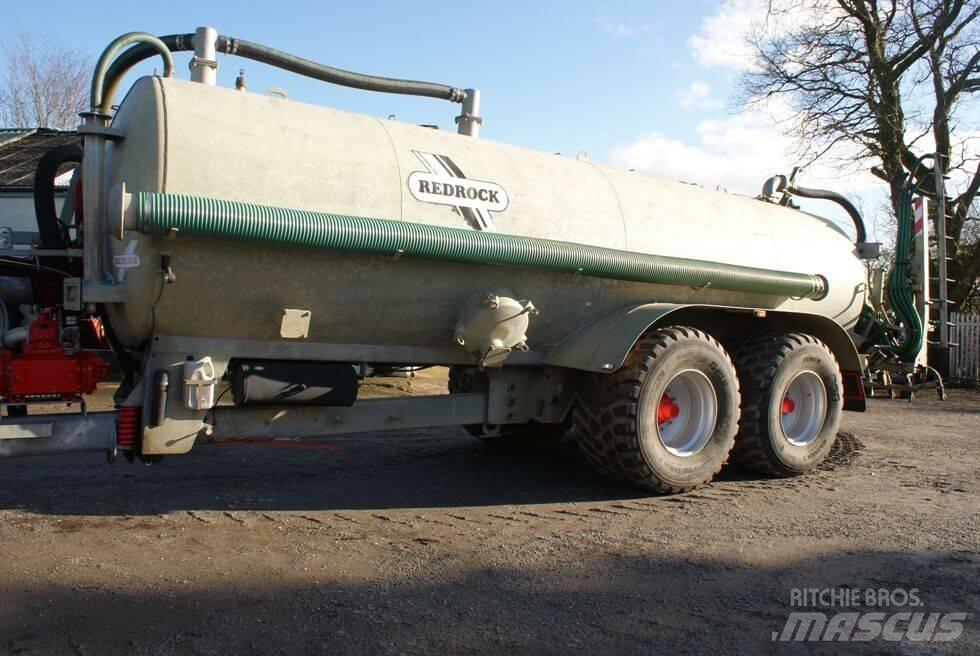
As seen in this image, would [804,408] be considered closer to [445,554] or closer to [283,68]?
[445,554]

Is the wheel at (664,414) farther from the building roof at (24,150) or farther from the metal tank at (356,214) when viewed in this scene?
the building roof at (24,150)

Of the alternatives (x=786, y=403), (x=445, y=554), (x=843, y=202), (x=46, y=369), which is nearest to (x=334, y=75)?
(x=46, y=369)

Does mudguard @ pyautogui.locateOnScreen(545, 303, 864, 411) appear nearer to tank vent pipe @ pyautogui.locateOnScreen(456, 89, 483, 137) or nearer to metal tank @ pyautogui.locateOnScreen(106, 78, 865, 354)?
metal tank @ pyautogui.locateOnScreen(106, 78, 865, 354)

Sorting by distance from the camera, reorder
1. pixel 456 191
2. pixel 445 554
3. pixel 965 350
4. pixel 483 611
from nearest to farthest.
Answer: pixel 483 611 < pixel 445 554 < pixel 456 191 < pixel 965 350

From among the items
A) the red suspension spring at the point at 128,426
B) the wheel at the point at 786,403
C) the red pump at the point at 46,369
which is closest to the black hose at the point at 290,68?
the red pump at the point at 46,369

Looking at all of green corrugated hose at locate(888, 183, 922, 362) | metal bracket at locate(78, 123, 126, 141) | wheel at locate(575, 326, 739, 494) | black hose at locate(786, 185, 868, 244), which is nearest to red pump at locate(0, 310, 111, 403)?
metal bracket at locate(78, 123, 126, 141)

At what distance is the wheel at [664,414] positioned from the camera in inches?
215

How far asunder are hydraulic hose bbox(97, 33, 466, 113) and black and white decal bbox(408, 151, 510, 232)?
970 millimetres

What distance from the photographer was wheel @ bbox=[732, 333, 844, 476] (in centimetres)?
619

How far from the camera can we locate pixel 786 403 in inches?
263

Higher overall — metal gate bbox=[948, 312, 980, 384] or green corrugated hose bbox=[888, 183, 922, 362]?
green corrugated hose bbox=[888, 183, 922, 362]

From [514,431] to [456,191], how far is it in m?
2.48

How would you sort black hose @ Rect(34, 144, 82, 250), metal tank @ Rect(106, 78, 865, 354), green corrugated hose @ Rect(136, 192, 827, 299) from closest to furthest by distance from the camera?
green corrugated hose @ Rect(136, 192, 827, 299), metal tank @ Rect(106, 78, 865, 354), black hose @ Rect(34, 144, 82, 250)

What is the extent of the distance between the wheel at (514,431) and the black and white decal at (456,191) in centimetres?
147
